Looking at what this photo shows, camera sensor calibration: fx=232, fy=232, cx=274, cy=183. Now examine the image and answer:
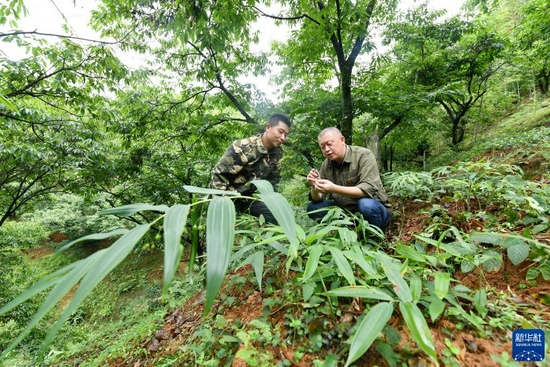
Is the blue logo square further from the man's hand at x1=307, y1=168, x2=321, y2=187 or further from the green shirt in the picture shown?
the man's hand at x1=307, y1=168, x2=321, y2=187

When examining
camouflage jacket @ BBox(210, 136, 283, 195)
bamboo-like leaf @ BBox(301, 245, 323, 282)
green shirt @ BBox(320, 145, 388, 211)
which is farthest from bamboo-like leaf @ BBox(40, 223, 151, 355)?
camouflage jacket @ BBox(210, 136, 283, 195)

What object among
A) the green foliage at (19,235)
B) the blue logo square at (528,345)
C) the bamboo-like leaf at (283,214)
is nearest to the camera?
the bamboo-like leaf at (283,214)

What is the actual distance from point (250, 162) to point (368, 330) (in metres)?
2.29

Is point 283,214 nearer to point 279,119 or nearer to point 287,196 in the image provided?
point 279,119

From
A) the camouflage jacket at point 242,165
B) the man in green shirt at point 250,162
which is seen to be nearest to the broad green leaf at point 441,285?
the man in green shirt at point 250,162

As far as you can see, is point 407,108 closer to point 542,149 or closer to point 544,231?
point 542,149

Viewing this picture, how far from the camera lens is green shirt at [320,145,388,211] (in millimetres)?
2123

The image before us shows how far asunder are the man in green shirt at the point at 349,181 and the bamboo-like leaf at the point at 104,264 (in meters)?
1.61

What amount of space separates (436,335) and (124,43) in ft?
16.5

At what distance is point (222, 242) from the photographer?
547mm

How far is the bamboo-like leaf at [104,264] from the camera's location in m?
0.42

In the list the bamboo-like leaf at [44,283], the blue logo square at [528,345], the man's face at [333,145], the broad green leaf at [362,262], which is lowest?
the blue logo square at [528,345]

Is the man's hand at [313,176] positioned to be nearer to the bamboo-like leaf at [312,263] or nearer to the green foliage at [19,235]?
the bamboo-like leaf at [312,263]

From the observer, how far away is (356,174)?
2324 mm
